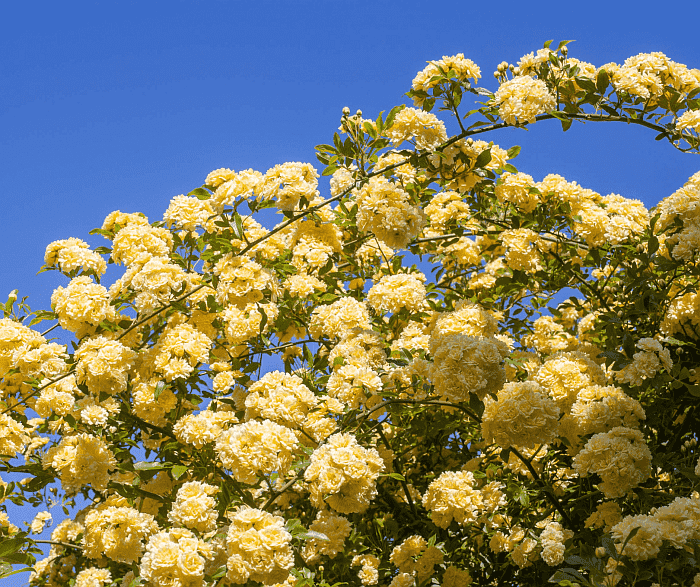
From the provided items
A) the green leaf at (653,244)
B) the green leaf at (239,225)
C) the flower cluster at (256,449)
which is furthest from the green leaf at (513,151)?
the flower cluster at (256,449)

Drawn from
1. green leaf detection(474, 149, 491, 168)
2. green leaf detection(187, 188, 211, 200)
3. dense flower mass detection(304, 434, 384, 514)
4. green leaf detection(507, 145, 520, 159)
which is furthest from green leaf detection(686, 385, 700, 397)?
green leaf detection(187, 188, 211, 200)

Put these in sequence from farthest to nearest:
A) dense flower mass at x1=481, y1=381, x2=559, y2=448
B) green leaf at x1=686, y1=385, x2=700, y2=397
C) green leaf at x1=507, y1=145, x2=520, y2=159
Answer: green leaf at x1=507, y1=145, x2=520, y2=159, green leaf at x1=686, y1=385, x2=700, y2=397, dense flower mass at x1=481, y1=381, x2=559, y2=448

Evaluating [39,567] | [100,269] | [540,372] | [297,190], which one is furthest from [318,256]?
[39,567]

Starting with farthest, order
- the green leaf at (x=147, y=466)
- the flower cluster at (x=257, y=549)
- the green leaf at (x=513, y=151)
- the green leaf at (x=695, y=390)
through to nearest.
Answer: the green leaf at (x=513, y=151) → the green leaf at (x=147, y=466) → the green leaf at (x=695, y=390) → the flower cluster at (x=257, y=549)

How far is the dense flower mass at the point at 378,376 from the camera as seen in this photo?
9.18 feet

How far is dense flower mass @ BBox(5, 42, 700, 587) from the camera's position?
110 inches

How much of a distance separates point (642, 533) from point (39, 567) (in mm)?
3992

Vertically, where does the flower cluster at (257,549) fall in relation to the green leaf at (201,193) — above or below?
below

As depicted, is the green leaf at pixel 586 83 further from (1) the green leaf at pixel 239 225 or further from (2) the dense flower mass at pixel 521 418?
(1) the green leaf at pixel 239 225

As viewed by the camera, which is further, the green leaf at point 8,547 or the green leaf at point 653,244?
the green leaf at point 653,244

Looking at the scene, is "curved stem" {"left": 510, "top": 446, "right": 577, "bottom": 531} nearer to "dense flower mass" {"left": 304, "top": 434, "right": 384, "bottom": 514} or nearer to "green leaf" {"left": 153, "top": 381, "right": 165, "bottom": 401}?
"dense flower mass" {"left": 304, "top": 434, "right": 384, "bottom": 514}

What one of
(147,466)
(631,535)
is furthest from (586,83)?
(147,466)

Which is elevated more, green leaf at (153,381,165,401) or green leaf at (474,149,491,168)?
green leaf at (474,149,491,168)

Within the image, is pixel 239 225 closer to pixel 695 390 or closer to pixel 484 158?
pixel 484 158
